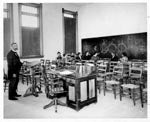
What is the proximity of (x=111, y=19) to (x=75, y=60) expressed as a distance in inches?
110

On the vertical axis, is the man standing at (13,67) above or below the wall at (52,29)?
below

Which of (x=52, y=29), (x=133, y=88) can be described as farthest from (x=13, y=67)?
(x=52, y=29)

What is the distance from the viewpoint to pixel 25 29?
6949 millimetres

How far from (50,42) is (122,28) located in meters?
3.50

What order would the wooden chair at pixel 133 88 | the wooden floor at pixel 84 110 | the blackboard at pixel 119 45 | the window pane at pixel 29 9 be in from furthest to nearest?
the window pane at pixel 29 9 < the blackboard at pixel 119 45 < the wooden chair at pixel 133 88 < the wooden floor at pixel 84 110

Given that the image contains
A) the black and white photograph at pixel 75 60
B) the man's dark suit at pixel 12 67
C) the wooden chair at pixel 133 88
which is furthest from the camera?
the man's dark suit at pixel 12 67

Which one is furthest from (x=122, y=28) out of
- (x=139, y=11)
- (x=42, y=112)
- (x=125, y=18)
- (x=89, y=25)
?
(x=42, y=112)

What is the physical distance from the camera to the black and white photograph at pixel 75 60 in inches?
124

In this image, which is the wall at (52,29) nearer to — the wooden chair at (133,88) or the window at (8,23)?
the window at (8,23)

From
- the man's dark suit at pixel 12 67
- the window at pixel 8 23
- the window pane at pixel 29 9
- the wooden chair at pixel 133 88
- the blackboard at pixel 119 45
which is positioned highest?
the window pane at pixel 29 9

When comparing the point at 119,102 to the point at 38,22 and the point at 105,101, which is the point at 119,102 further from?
the point at 38,22

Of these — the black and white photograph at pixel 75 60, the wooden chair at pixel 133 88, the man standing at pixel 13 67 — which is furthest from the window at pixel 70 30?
the man standing at pixel 13 67

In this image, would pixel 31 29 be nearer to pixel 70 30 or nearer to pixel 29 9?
pixel 29 9

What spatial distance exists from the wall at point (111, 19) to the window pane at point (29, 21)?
276 centimetres
